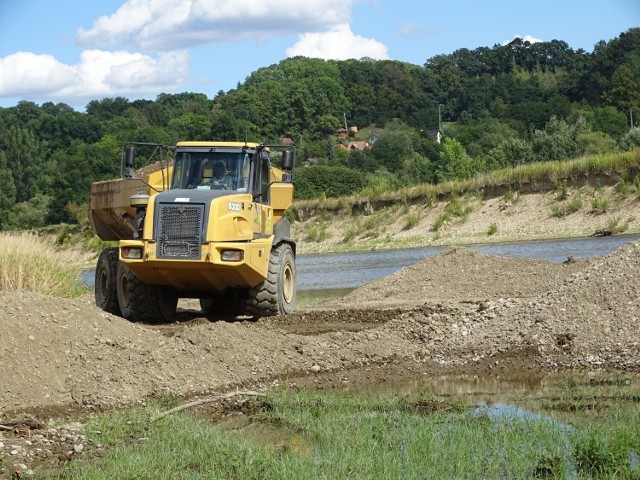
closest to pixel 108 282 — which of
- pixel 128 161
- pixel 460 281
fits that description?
pixel 128 161

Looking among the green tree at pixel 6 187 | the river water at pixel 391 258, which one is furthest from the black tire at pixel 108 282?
the green tree at pixel 6 187

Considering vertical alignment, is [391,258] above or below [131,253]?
below

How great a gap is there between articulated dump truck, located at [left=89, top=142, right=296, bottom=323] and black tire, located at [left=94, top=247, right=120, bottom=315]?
2cm

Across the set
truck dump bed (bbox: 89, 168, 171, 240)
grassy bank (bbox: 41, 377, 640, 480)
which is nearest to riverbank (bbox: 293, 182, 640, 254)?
truck dump bed (bbox: 89, 168, 171, 240)

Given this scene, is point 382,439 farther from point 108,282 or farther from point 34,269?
point 34,269

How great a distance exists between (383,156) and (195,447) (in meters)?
76.7

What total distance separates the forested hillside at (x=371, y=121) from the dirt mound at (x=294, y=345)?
3417 cm

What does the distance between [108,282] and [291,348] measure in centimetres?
560

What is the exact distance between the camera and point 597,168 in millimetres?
42656

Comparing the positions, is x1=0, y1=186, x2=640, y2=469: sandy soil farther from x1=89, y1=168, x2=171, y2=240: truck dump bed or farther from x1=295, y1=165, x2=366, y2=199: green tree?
x1=295, y1=165, x2=366, y2=199: green tree

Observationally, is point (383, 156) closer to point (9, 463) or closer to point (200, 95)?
point (200, 95)

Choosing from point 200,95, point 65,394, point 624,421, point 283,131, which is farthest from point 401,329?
point 200,95

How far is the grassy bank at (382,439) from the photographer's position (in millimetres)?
8172

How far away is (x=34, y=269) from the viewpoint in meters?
22.7
